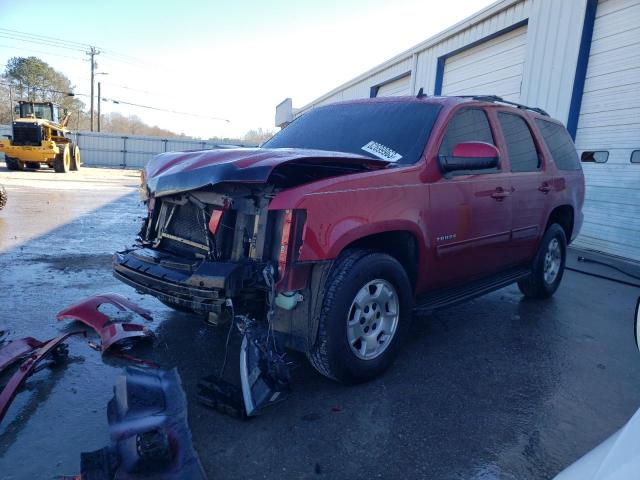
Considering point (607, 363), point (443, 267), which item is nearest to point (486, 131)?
point (443, 267)

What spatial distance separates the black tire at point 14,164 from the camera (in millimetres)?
20297

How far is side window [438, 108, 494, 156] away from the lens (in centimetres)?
343

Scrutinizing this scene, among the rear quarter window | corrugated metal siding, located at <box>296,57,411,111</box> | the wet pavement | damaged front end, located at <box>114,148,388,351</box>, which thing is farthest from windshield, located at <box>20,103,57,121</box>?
the rear quarter window

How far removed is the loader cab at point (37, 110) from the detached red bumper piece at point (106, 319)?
2281 cm

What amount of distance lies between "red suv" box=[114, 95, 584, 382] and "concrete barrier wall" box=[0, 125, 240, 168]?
32.5 m

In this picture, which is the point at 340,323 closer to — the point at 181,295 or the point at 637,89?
the point at 181,295

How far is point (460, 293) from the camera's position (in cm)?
360

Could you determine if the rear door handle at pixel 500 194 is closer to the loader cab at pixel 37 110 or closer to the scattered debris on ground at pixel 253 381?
the scattered debris on ground at pixel 253 381

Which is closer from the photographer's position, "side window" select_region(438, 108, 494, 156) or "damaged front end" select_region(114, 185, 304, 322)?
"damaged front end" select_region(114, 185, 304, 322)

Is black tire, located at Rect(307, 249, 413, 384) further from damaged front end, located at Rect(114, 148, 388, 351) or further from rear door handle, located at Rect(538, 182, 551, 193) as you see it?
rear door handle, located at Rect(538, 182, 551, 193)

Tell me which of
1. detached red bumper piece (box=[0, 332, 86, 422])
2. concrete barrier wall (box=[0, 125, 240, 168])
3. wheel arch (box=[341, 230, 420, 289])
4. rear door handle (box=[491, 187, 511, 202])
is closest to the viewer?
detached red bumper piece (box=[0, 332, 86, 422])

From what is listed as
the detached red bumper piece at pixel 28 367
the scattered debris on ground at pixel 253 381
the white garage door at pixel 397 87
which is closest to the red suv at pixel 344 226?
the scattered debris on ground at pixel 253 381

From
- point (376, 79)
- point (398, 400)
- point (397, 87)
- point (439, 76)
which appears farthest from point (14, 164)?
point (398, 400)

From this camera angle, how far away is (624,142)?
7355 mm
